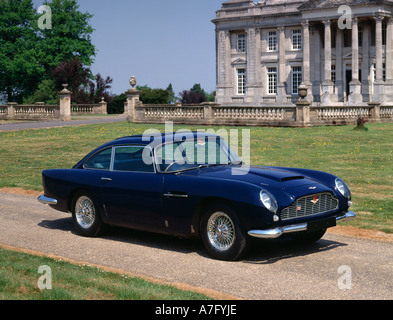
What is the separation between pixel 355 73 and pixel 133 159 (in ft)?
206

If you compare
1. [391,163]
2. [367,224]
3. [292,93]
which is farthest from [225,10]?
[367,224]

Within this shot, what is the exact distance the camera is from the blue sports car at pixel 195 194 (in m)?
8.15

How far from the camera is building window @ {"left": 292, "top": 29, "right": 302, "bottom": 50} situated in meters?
77.8

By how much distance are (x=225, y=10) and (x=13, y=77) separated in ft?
96.0

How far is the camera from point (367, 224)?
35.7 ft

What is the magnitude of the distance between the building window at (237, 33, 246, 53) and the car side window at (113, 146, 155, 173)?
7379cm

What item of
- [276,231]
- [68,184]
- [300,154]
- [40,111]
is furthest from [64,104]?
[276,231]

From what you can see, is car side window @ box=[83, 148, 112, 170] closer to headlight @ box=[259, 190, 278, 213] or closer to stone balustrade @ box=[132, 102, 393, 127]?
headlight @ box=[259, 190, 278, 213]

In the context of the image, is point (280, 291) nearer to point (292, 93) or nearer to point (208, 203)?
point (208, 203)

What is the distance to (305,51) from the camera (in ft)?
245

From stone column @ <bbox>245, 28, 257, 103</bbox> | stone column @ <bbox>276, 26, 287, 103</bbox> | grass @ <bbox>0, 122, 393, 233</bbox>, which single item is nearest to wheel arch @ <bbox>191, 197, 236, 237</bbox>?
grass @ <bbox>0, 122, 393, 233</bbox>

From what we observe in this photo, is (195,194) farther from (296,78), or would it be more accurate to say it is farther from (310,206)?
(296,78)

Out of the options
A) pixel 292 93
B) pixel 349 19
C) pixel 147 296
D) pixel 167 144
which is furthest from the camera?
pixel 292 93

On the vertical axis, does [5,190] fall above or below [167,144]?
below
